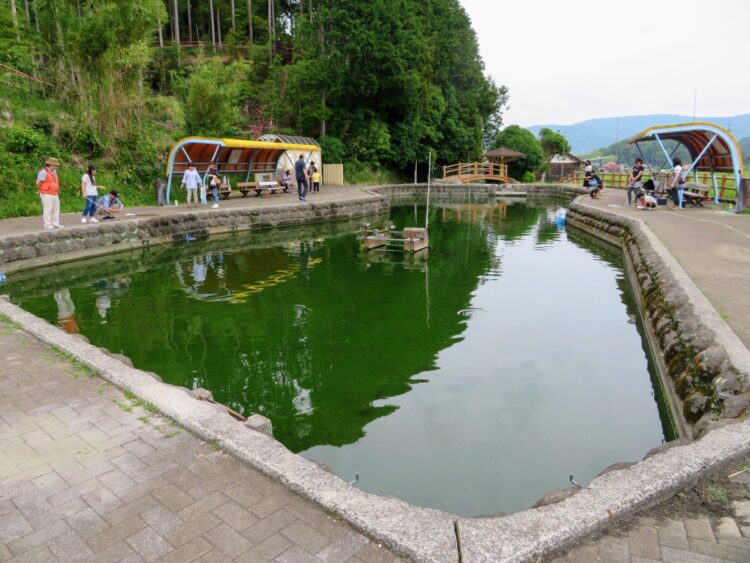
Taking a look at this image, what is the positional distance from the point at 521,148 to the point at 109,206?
33.9 metres

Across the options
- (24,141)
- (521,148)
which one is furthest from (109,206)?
(521,148)

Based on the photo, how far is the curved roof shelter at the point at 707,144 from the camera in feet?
51.3

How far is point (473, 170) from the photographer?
121ft

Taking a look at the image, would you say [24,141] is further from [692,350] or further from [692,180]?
[692,180]

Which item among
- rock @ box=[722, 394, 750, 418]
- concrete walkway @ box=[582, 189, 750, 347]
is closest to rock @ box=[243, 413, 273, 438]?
rock @ box=[722, 394, 750, 418]

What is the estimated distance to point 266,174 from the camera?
2262 centimetres

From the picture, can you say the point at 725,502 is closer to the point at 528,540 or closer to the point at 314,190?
the point at 528,540

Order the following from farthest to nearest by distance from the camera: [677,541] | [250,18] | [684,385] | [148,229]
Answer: [250,18]
[148,229]
[684,385]
[677,541]

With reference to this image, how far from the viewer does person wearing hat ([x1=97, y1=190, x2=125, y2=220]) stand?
1363 cm

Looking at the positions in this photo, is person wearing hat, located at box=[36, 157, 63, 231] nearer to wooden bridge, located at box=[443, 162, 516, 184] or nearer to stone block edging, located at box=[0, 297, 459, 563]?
stone block edging, located at box=[0, 297, 459, 563]

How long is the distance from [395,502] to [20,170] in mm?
16217

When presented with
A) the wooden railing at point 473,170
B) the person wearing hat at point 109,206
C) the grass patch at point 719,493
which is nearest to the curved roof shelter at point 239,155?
the person wearing hat at point 109,206

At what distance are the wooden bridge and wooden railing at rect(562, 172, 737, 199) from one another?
177 inches

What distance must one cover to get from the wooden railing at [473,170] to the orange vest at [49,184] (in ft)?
91.2
